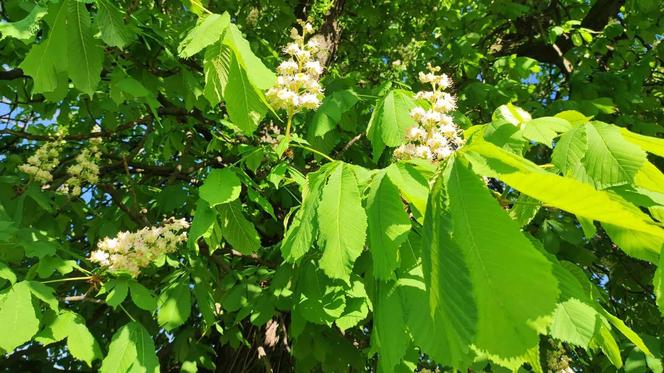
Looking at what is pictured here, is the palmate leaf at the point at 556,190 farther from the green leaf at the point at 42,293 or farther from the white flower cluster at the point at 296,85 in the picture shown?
the green leaf at the point at 42,293

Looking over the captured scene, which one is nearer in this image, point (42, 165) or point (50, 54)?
point (50, 54)

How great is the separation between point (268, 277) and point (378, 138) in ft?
3.02

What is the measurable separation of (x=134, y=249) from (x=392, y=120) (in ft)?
3.25

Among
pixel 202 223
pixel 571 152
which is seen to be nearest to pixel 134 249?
pixel 202 223

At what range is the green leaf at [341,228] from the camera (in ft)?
2.66

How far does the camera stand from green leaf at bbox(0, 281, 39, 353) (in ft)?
4.10

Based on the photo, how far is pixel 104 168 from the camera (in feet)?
9.20

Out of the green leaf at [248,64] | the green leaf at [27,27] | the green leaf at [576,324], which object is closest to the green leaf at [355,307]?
the green leaf at [576,324]

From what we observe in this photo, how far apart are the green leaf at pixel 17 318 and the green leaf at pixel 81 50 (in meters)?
0.59

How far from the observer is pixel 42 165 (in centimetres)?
232

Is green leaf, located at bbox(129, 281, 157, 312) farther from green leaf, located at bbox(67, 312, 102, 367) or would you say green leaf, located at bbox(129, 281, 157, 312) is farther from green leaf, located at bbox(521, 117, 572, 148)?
green leaf, located at bbox(521, 117, 572, 148)

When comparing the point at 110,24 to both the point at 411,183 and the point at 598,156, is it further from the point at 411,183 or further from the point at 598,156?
the point at 598,156

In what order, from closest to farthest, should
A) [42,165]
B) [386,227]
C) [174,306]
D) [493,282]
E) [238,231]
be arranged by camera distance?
[493,282] → [386,227] → [238,231] → [174,306] → [42,165]

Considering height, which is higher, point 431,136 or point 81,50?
point 81,50
